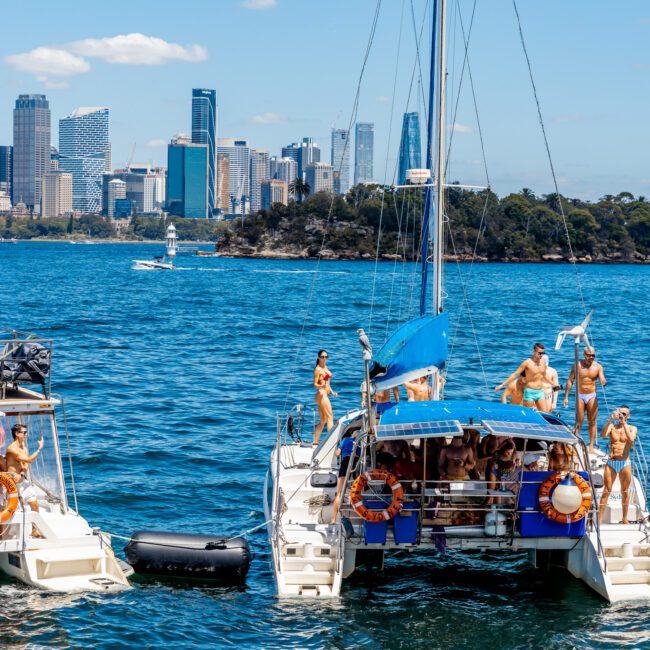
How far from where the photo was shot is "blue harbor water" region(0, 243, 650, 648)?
14.1 metres

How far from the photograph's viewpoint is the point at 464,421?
1519 centimetres

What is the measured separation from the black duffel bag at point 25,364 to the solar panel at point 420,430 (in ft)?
18.1

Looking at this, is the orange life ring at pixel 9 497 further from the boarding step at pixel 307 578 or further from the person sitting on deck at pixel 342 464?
the person sitting on deck at pixel 342 464

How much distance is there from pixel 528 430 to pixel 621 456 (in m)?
2.29

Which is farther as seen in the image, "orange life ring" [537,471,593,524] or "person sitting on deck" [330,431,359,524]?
"person sitting on deck" [330,431,359,524]

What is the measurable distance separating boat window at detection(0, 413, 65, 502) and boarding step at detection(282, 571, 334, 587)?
4.11 meters

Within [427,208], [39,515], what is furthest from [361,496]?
[427,208]

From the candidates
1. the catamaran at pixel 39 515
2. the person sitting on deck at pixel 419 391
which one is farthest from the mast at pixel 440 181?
the catamaran at pixel 39 515

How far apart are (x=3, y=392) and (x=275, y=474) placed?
4.67 meters

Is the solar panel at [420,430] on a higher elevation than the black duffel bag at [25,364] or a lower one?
lower

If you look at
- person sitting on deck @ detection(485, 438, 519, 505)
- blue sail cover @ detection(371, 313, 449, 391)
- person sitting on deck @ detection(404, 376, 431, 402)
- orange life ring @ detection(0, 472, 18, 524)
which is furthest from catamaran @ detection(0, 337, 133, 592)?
person sitting on deck @ detection(404, 376, 431, 402)

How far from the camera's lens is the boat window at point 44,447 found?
16.5 metres

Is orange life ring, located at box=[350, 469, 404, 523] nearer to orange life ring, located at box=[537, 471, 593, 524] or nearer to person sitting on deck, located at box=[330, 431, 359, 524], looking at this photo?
person sitting on deck, located at box=[330, 431, 359, 524]

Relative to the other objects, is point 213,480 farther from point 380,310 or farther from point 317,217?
point 317,217
